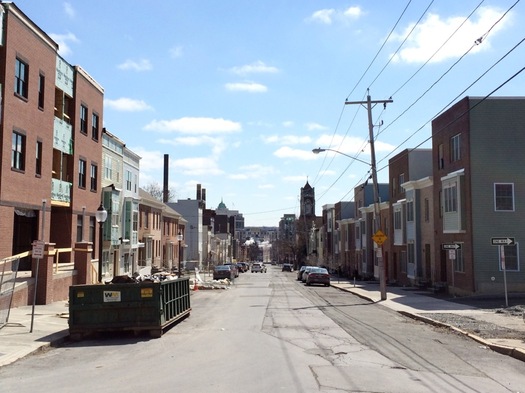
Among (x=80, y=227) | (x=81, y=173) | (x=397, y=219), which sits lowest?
(x=80, y=227)

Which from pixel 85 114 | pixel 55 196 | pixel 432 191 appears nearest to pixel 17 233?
pixel 55 196

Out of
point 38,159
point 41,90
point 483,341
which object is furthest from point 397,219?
point 483,341

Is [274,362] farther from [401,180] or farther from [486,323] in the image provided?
[401,180]

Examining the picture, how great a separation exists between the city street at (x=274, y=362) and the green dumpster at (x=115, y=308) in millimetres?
359

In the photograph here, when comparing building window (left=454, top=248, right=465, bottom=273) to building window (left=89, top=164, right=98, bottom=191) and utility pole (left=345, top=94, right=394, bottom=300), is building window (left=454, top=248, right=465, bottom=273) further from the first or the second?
building window (left=89, top=164, right=98, bottom=191)

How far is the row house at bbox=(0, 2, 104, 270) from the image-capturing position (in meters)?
23.1

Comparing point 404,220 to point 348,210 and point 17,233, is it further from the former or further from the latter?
point 348,210

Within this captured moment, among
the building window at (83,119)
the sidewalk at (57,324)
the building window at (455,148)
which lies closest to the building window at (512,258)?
the sidewalk at (57,324)

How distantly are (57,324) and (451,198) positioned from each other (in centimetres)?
2199

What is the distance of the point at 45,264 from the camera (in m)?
22.3

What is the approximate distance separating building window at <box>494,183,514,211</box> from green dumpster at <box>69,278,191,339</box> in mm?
20187

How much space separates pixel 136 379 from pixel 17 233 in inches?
794

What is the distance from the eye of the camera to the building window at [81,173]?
3312 cm

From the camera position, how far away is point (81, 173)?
110ft
